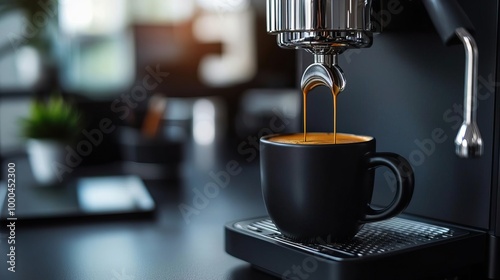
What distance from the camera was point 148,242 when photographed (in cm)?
74

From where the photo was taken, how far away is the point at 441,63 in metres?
0.63

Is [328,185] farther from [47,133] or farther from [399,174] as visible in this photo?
[47,133]

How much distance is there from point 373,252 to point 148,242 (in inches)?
11.9

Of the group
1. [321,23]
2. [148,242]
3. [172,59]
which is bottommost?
[148,242]

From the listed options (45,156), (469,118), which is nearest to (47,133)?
(45,156)

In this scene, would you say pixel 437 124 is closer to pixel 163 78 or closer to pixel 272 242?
pixel 272 242

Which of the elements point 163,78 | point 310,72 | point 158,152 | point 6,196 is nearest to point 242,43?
point 163,78

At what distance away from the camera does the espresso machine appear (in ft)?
1.76
